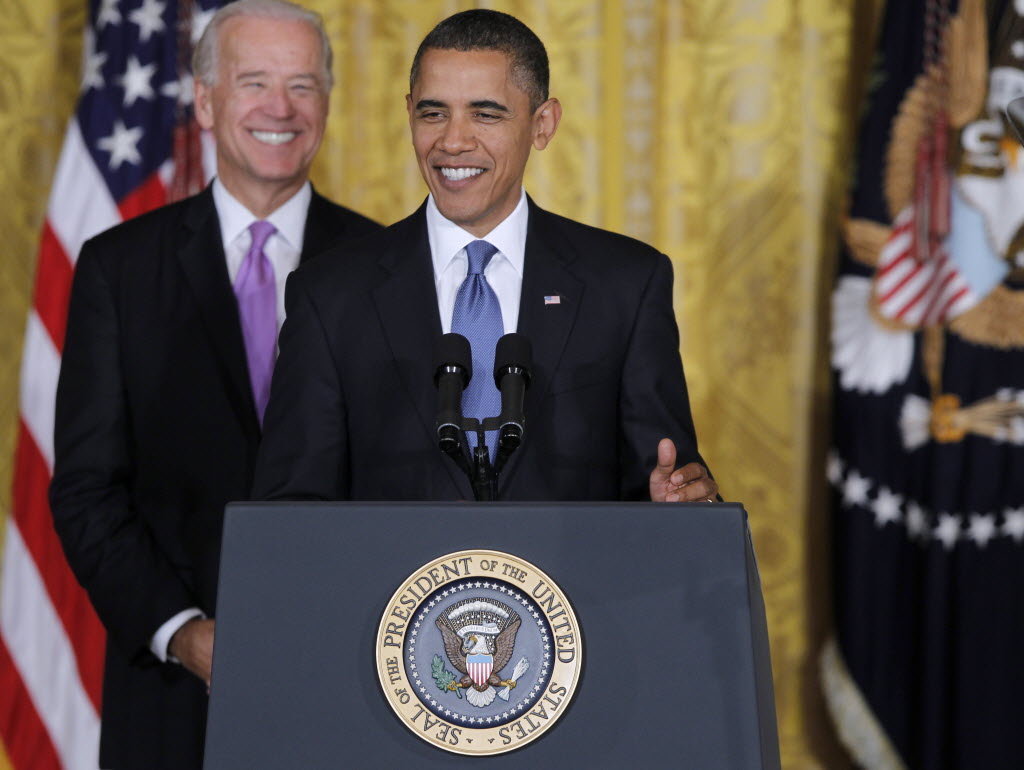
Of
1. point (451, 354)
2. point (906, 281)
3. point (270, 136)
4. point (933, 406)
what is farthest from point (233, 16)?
point (933, 406)

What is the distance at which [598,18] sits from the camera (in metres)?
3.81

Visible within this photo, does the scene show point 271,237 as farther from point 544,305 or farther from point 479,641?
point 479,641

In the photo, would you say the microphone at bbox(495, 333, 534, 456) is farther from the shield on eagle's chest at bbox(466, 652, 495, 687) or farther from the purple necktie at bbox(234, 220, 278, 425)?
the purple necktie at bbox(234, 220, 278, 425)

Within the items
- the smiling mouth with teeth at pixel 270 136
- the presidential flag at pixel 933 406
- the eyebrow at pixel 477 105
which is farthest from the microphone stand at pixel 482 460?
the presidential flag at pixel 933 406

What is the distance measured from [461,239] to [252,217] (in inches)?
30.9

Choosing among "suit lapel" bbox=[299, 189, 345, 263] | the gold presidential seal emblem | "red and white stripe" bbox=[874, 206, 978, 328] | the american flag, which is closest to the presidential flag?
"red and white stripe" bbox=[874, 206, 978, 328]

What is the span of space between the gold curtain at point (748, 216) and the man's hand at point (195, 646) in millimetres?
1575

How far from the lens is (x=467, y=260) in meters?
2.13

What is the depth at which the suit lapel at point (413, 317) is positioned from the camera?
6.57 feet

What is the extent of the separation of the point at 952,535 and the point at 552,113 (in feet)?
5.43

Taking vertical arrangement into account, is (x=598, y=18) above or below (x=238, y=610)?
above

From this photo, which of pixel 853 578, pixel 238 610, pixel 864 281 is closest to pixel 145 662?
pixel 238 610

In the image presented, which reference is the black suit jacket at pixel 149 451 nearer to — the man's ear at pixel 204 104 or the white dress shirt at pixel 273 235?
the white dress shirt at pixel 273 235

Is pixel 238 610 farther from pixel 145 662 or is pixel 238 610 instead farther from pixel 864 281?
pixel 864 281
